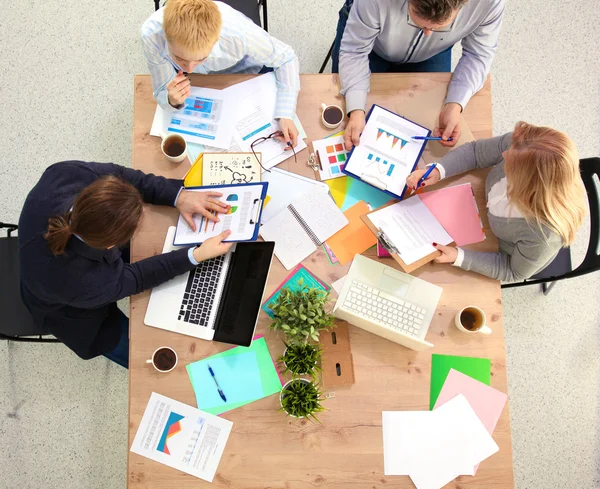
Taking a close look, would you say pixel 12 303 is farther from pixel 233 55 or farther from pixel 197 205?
pixel 233 55

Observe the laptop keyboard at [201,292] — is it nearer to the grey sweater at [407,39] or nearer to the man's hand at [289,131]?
the man's hand at [289,131]

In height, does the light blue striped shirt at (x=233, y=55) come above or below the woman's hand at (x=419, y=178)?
above

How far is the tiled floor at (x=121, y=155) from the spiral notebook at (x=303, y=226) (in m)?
1.15

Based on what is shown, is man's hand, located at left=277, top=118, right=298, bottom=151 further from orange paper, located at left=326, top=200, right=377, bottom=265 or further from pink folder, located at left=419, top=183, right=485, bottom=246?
pink folder, located at left=419, top=183, right=485, bottom=246

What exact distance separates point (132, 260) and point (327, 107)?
817mm

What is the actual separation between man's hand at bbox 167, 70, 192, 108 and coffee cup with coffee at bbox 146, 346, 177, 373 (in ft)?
2.60

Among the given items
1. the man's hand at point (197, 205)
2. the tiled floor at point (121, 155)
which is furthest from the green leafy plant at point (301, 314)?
the tiled floor at point (121, 155)

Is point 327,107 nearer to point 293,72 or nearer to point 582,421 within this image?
point 293,72

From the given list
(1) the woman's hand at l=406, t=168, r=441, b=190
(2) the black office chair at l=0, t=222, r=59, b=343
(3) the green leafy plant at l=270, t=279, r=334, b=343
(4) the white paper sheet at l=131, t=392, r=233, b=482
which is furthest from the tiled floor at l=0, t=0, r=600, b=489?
(3) the green leafy plant at l=270, t=279, r=334, b=343

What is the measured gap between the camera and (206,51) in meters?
1.46

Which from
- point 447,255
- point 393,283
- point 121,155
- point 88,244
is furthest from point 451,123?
point 121,155

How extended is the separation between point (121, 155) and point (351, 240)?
1.42 m

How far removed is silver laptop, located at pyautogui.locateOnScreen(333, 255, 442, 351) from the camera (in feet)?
4.81

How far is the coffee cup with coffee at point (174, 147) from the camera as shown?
1.53 meters
